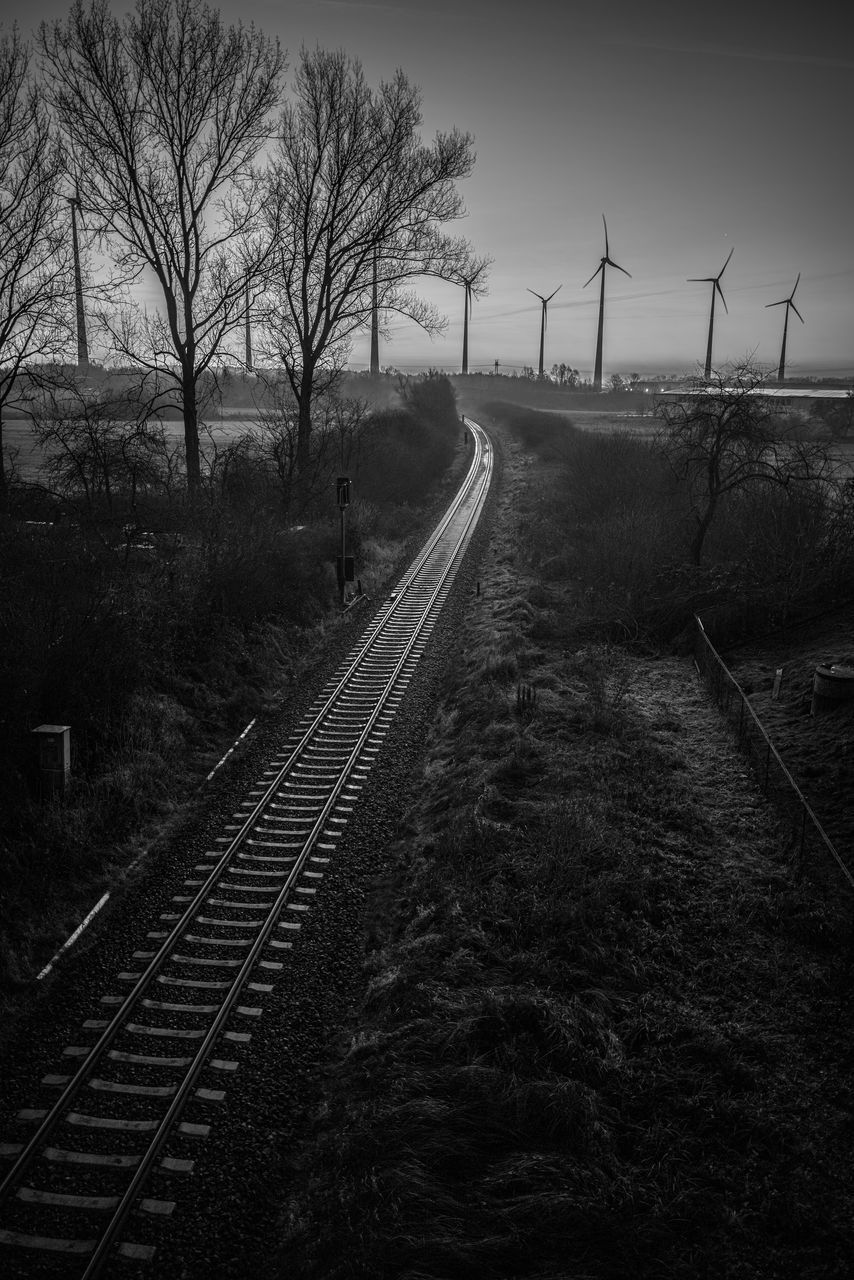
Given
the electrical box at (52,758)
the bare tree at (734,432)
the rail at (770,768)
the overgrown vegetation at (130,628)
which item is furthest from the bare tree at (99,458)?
the bare tree at (734,432)

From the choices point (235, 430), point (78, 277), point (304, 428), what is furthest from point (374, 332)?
point (78, 277)

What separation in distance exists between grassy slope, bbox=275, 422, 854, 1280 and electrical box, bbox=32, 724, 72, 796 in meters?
4.91

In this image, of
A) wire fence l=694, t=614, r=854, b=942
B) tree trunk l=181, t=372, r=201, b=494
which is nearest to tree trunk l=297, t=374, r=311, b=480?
tree trunk l=181, t=372, r=201, b=494

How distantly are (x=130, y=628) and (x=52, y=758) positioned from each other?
151 inches

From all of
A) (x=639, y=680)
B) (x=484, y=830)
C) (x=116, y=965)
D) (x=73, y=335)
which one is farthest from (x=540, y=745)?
(x=73, y=335)

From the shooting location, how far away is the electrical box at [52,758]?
10.6m

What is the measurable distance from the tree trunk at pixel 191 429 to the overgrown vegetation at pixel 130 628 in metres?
0.51

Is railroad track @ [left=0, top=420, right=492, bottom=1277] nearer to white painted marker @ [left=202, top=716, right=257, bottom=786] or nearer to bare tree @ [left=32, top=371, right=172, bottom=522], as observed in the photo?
white painted marker @ [left=202, top=716, right=257, bottom=786]

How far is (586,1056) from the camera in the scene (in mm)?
6766

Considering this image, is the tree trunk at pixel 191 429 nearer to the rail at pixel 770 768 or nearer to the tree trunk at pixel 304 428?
the tree trunk at pixel 304 428

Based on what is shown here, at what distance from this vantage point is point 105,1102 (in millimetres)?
6578

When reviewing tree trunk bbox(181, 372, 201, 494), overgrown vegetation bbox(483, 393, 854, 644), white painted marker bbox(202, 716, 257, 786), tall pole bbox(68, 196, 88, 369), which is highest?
tall pole bbox(68, 196, 88, 369)

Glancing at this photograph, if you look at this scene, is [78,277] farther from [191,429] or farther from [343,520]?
[343,520]

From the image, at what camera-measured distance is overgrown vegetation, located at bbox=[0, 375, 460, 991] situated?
33.1 feet
